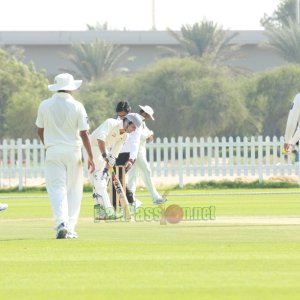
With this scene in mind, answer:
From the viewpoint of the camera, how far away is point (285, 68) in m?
64.1

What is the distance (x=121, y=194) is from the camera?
63.9 ft

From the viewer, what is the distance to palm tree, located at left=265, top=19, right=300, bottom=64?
229ft

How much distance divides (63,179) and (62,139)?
45 centimetres

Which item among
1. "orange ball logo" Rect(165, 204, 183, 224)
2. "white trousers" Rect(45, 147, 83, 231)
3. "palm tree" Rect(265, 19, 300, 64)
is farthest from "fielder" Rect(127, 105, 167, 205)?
"palm tree" Rect(265, 19, 300, 64)

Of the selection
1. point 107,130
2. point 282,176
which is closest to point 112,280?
point 107,130

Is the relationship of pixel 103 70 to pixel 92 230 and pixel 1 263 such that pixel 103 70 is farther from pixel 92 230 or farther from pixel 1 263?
pixel 1 263

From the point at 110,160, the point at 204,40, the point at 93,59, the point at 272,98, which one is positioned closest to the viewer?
the point at 110,160

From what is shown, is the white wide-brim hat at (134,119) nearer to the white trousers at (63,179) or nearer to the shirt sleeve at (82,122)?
the white trousers at (63,179)

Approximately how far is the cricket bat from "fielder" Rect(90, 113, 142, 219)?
157mm

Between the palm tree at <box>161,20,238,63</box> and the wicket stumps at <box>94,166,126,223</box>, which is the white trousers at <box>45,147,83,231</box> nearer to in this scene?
the wicket stumps at <box>94,166,126,223</box>

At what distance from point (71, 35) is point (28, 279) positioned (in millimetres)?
69001

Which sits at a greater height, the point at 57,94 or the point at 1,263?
the point at 57,94

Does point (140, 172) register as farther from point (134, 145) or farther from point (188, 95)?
point (188, 95)

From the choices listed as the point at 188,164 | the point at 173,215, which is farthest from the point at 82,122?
the point at 188,164
